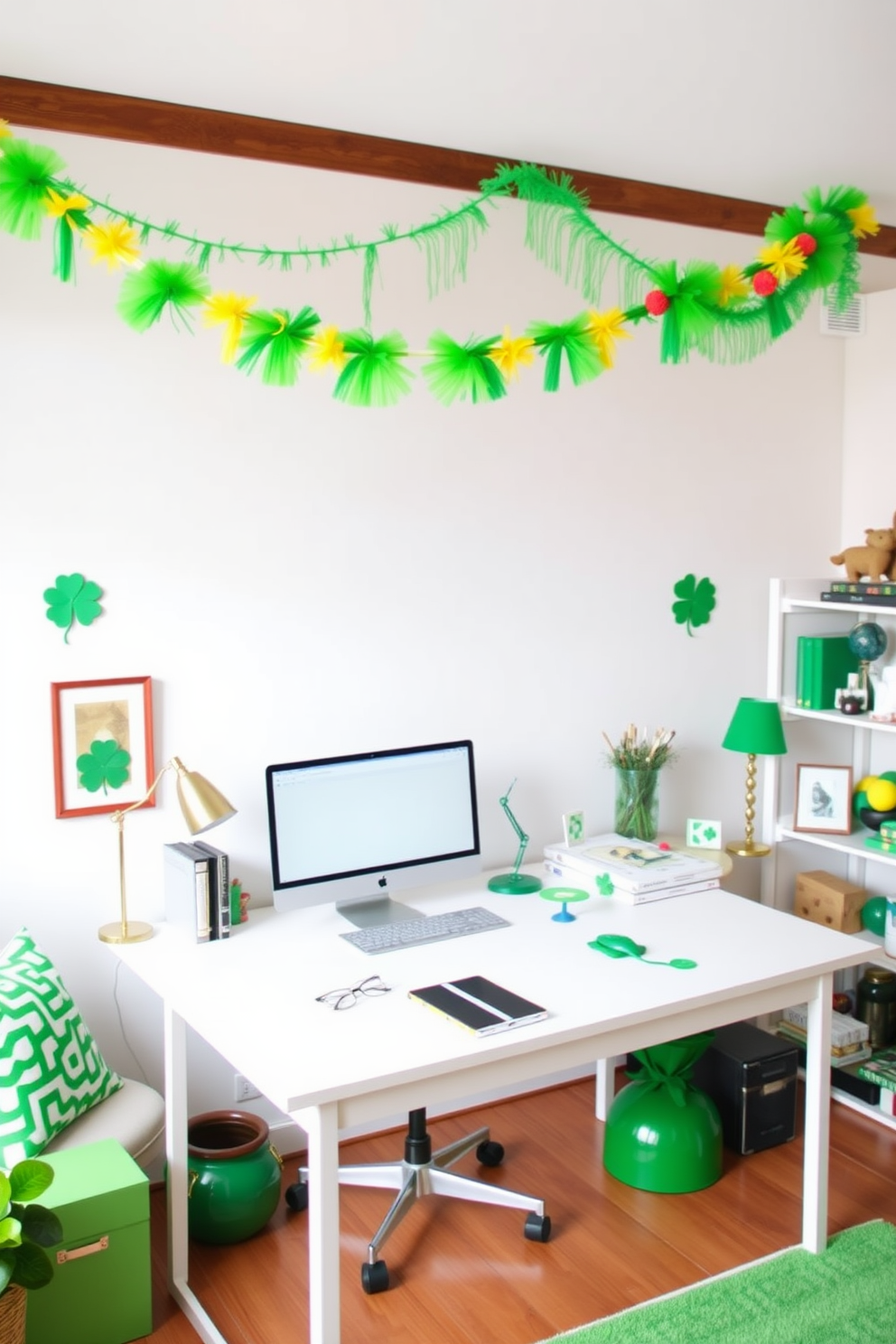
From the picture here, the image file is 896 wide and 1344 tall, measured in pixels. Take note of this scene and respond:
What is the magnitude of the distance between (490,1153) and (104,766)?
139cm

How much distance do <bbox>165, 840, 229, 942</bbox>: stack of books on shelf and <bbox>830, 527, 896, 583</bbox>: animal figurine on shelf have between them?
206cm

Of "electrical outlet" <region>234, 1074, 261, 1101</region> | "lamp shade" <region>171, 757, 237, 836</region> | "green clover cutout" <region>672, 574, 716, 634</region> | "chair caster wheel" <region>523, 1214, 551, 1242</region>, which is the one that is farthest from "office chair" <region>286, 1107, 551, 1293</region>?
"green clover cutout" <region>672, 574, 716, 634</region>

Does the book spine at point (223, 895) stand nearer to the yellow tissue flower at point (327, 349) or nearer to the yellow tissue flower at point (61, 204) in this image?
the yellow tissue flower at point (327, 349)

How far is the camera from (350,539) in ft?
10.3

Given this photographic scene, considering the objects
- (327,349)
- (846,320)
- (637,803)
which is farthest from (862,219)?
(637,803)

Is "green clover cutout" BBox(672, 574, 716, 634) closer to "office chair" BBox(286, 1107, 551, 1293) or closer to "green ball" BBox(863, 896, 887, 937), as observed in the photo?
"green ball" BBox(863, 896, 887, 937)

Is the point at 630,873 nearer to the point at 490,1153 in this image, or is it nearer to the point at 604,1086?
the point at 604,1086

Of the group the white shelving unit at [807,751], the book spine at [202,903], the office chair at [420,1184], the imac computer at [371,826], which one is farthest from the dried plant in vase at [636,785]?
the book spine at [202,903]

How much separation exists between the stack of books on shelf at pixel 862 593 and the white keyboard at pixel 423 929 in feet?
4.85

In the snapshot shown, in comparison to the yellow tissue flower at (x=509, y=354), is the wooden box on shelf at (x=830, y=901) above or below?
below

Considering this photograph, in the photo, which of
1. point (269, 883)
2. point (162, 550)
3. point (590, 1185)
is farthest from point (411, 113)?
point (590, 1185)

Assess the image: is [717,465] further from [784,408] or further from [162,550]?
[162,550]

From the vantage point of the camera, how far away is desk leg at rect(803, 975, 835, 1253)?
2707 mm

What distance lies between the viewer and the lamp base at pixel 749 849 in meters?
3.69
